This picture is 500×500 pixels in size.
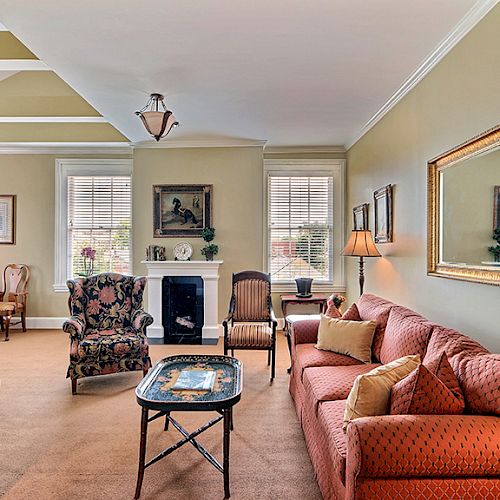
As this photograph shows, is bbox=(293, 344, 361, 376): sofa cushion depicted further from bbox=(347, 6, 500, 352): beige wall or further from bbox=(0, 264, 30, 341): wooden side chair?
bbox=(0, 264, 30, 341): wooden side chair

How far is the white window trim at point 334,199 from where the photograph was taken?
22.3ft

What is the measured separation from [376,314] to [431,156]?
4.26ft

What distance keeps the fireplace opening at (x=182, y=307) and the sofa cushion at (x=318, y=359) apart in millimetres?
2825

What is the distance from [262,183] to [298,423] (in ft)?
12.8

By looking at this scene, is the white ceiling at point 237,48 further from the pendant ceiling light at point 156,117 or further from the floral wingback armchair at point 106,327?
the floral wingback armchair at point 106,327

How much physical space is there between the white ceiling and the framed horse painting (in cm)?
164

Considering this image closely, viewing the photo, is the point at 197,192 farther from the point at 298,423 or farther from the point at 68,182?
the point at 298,423

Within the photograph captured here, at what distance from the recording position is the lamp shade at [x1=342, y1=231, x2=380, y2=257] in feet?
15.3

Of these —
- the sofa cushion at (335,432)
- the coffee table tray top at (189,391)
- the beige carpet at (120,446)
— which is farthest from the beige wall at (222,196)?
the sofa cushion at (335,432)

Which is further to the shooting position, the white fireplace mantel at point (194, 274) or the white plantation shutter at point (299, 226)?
the white plantation shutter at point (299, 226)

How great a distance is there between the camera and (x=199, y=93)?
4262mm

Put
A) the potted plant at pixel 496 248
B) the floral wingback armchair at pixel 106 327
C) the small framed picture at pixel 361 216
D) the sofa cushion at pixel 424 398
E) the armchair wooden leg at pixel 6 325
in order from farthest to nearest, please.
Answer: the armchair wooden leg at pixel 6 325 < the small framed picture at pixel 361 216 < the floral wingback armchair at pixel 106 327 < the potted plant at pixel 496 248 < the sofa cushion at pixel 424 398

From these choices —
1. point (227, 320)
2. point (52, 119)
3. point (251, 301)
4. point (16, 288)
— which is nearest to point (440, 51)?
point (227, 320)

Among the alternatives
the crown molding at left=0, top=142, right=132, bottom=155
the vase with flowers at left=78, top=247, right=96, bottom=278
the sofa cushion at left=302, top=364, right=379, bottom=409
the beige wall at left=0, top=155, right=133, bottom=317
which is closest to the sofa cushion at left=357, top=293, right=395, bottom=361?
the sofa cushion at left=302, top=364, right=379, bottom=409
